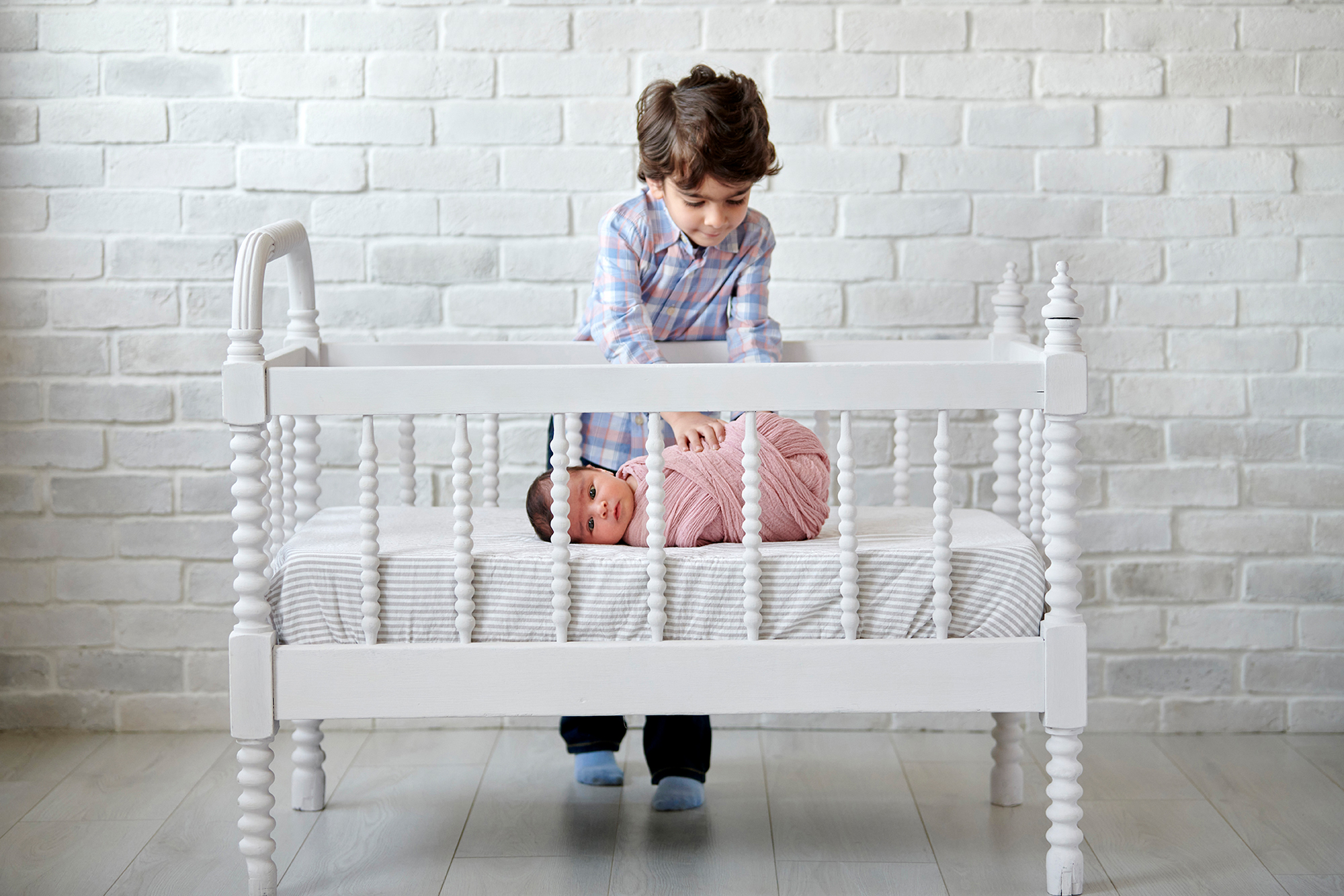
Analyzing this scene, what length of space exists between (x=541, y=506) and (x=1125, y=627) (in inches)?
47.5

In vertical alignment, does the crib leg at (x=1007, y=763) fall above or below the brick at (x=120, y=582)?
below

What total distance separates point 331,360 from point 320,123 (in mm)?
506

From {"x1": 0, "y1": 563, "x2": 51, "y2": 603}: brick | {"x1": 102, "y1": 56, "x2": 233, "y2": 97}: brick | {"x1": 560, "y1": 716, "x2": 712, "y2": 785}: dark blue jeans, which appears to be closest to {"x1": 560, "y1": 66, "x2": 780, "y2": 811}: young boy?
{"x1": 560, "y1": 716, "x2": 712, "y2": 785}: dark blue jeans

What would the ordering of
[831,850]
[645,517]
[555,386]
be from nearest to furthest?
[555,386] < [645,517] < [831,850]

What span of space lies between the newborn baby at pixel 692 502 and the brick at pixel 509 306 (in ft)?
2.09

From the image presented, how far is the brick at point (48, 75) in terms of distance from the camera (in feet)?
6.91

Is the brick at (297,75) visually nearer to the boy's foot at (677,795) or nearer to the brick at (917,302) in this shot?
the brick at (917,302)

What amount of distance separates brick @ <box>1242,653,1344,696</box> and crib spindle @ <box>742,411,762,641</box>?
4.02 ft

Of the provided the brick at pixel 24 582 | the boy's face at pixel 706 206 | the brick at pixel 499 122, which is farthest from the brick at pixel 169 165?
the boy's face at pixel 706 206

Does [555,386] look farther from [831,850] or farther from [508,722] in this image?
[508,722]

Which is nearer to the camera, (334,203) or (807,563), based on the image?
(807,563)

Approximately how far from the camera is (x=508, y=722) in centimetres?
224

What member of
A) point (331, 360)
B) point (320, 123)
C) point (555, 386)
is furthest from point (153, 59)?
point (555, 386)

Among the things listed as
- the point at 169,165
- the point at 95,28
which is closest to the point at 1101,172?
the point at 169,165
